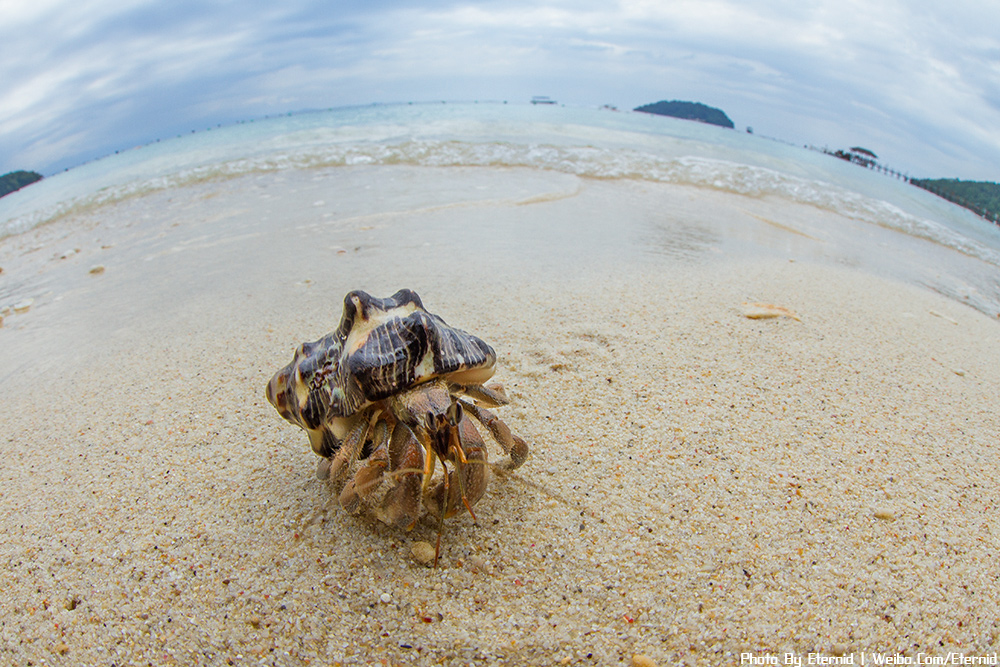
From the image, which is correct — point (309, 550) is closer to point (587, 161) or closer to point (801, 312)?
point (801, 312)

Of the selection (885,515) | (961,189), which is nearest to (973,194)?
(961,189)

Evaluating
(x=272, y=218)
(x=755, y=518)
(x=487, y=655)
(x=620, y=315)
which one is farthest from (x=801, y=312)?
(x=272, y=218)

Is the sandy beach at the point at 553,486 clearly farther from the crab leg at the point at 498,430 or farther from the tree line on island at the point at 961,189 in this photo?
the tree line on island at the point at 961,189

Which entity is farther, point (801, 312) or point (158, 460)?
point (801, 312)

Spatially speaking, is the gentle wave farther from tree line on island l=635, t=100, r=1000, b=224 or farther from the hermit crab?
the hermit crab

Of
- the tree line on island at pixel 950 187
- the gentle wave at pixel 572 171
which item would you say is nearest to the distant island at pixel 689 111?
the tree line on island at pixel 950 187

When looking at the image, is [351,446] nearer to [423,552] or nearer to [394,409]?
[394,409]
